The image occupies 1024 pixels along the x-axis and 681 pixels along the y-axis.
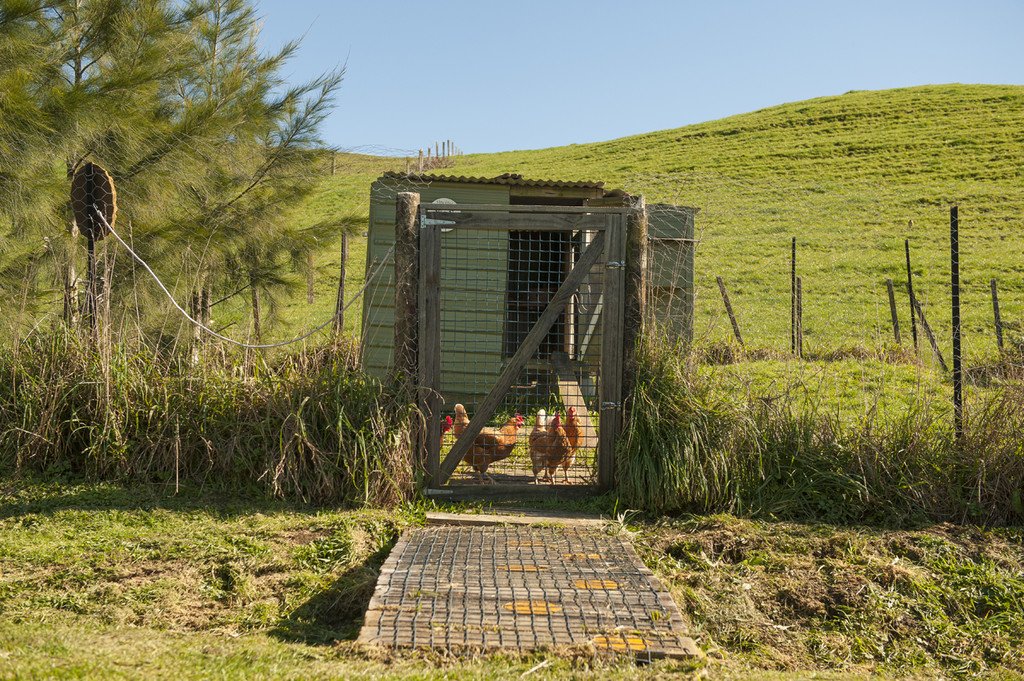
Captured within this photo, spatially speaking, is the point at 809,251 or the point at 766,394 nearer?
the point at 766,394

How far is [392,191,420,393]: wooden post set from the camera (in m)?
5.46

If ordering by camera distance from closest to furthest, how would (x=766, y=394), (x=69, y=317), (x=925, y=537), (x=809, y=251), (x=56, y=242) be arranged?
1. (x=925, y=537)
2. (x=766, y=394)
3. (x=69, y=317)
4. (x=56, y=242)
5. (x=809, y=251)

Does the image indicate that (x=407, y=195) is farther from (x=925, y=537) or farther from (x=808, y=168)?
(x=808, y=168)

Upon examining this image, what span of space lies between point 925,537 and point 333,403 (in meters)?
4.05

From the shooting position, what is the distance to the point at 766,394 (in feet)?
18.8

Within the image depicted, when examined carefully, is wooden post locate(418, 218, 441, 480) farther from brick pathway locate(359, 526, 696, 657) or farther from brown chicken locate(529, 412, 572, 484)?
brick pathway locate(359, 526, 696, 657)

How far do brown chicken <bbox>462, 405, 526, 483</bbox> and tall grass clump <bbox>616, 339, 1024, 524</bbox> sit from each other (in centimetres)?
98

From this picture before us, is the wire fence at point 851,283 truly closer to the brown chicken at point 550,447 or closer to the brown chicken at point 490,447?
the brown chicken at point 550,447

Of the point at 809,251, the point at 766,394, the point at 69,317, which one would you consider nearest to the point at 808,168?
the point at 809,251

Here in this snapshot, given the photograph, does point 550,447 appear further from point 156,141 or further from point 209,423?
point 156,141

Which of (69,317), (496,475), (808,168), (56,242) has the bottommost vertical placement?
(496,475)

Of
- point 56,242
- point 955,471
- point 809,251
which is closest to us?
point 955,471

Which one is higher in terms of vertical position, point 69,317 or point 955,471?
point 69,317

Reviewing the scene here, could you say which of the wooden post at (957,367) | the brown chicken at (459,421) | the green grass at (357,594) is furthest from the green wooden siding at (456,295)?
the wooden post at (957,367)
